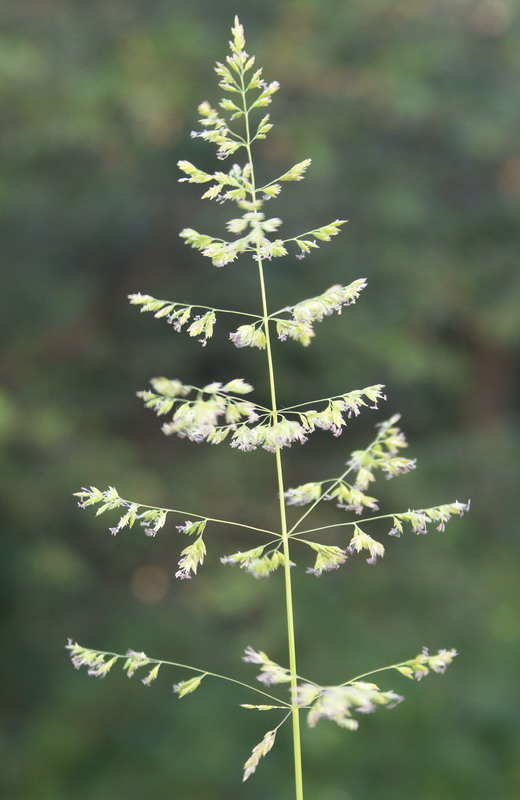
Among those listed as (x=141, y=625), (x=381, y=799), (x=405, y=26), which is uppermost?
(x=405, y=26)

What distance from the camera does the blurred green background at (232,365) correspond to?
5.12m

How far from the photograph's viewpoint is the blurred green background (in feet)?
16.8

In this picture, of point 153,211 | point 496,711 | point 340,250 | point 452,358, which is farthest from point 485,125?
point 496,711

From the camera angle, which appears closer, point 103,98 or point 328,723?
point 103,98

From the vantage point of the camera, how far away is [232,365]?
6309 millimetres

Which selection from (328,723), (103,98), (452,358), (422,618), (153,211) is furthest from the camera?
(452,358)

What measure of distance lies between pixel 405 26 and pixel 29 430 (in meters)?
3.50

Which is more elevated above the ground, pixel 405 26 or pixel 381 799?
pixel 405 26

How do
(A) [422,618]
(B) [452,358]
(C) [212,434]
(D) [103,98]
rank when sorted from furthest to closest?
(B) [452,358]
(A) [422,618]
(D) [103,98]
(C) [212,434]

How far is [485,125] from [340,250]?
4.01 feet

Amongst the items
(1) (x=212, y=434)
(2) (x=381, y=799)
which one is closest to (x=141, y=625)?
(2) (x=381, y=799)

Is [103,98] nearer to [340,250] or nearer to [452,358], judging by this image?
[340,250]

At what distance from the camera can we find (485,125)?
5871 mm

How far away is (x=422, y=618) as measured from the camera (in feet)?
19.9
